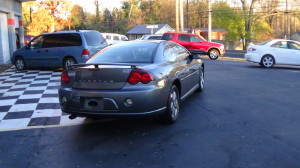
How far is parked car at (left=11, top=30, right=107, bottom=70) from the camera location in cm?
1284

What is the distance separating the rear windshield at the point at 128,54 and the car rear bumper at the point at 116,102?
0.92 metres

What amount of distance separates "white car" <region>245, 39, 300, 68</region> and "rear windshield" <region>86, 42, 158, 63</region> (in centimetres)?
1072

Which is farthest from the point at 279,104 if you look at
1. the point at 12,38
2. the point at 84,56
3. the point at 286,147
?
the point at 12,38

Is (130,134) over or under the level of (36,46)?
under

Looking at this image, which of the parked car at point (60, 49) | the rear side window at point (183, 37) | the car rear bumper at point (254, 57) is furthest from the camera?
the rear side window at point (183, 37)

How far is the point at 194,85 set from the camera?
25.3ft

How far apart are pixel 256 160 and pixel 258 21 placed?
2276 inches

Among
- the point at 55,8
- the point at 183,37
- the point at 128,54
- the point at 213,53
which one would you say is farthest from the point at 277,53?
the point at 55,8

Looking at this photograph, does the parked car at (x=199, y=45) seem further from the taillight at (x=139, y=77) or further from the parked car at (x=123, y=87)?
the taillight at (x=139, y=77)

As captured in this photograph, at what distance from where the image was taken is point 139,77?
507 cm

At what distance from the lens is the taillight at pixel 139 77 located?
5.06m

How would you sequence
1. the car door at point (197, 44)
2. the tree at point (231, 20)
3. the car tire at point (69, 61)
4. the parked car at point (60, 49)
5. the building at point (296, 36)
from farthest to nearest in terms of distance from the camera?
the building at point (296, 36) → the tree at point (231, 20) → the car door at point (197, 44) → the car tire at point (69, 61) → the parked car at point (60, 49)

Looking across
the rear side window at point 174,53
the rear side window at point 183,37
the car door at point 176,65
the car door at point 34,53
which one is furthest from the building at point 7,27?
the car door at point 176,65

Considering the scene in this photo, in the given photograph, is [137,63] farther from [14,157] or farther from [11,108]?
[11,108]
